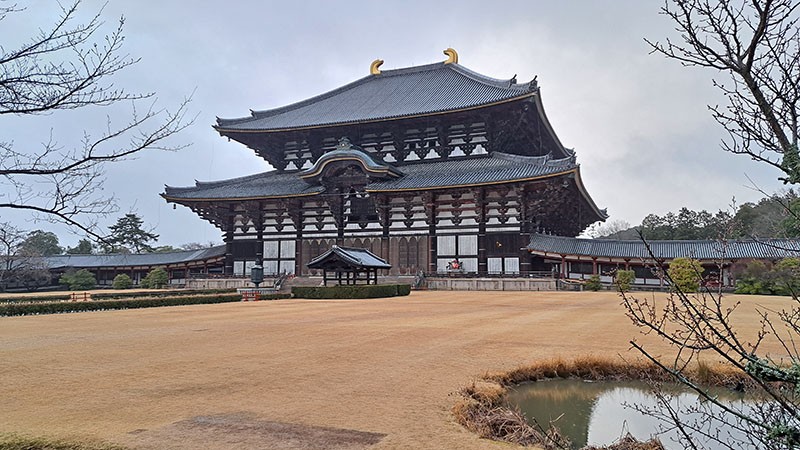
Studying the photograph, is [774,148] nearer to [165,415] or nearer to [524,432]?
[524,432]

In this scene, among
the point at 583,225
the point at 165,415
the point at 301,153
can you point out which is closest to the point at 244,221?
the point at 301,153

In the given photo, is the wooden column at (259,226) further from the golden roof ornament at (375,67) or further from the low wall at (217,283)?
the golden roof ornament at (375,67)

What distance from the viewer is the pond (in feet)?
20.8

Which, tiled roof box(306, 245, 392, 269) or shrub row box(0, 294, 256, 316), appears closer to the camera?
shrub row box(0, 294, 256, 316)

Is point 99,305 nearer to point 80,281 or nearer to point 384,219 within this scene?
point 384,219

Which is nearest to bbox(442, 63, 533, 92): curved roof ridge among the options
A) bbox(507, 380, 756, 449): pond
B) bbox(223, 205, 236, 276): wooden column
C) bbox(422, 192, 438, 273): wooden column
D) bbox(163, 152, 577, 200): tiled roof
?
bbox(163, 152, 577, 200): tiled roof

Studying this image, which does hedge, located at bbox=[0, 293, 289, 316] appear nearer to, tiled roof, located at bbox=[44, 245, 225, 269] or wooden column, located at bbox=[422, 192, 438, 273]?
wooden column, located at bbox=[422, 192, 438, 273]

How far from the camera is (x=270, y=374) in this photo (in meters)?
7.29

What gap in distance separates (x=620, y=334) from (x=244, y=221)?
32.2m

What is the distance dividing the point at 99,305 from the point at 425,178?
20.1 meters

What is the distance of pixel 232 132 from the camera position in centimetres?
4044

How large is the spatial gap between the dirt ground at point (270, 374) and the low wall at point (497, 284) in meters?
14.8

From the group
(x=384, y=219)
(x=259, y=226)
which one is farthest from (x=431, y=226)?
(x=259, y=226)

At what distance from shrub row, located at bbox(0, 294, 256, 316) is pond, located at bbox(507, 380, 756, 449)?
17.8m
